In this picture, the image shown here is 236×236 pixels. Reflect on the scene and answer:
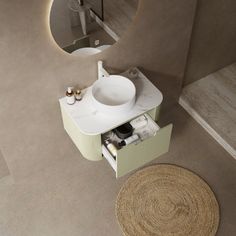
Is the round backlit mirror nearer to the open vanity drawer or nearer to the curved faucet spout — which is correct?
the curved faucet spout

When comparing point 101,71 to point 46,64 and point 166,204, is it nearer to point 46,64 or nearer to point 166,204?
point 46,64

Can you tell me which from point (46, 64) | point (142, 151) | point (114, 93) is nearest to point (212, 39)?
point (114, 93)

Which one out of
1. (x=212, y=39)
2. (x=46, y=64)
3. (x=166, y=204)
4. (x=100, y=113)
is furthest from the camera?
(x=212, y=39)

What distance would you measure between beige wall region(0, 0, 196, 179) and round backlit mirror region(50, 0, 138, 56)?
5 cm

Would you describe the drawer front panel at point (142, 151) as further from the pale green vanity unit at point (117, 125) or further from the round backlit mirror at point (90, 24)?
the round backlit mirror at point (90, 24)

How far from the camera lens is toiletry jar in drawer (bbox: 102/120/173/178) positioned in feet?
6.36

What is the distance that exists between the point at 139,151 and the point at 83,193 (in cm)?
53

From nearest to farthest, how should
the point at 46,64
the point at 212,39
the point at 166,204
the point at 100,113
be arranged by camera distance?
the point at 46,64, the point at 100,113, the point at 166,204, the point at 212,39

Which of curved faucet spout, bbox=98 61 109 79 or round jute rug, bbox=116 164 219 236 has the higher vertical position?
curved faucet spout, bbox=98 61 109 79

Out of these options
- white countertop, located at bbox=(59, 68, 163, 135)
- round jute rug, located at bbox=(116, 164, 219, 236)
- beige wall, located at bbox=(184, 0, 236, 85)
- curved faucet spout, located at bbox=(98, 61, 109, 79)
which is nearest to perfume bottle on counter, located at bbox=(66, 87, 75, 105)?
white countertop, located at bbox=(59, 68, 163, 135)

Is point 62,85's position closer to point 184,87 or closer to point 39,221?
point 39,221

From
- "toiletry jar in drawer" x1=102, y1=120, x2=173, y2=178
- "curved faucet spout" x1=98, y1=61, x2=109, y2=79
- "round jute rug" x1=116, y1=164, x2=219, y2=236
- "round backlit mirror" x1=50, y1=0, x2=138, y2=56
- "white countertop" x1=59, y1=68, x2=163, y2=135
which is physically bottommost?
"round jute rug" x1=116, y1=164, x2=219, y2=236

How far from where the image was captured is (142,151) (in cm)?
202

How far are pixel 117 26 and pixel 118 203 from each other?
3.53ft
